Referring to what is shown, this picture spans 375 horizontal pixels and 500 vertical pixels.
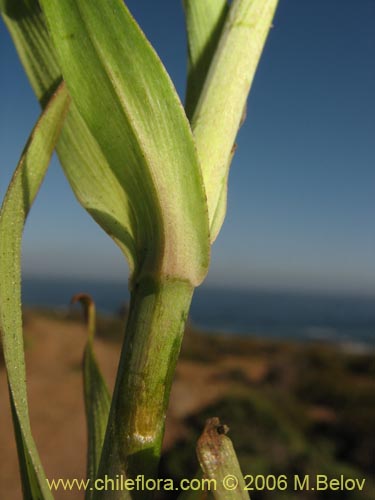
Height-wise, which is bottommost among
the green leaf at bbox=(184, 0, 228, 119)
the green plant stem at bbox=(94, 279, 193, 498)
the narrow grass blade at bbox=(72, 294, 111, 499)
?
the narrow grass blade at bbox=(72, 294, 111, 499)

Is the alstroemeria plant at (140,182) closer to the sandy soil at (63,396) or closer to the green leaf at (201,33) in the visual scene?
the green leaf at (201,33)

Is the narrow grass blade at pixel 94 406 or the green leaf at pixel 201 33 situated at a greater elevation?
the green leaf at pixel 201 33

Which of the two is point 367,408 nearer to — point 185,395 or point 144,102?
point 185,395

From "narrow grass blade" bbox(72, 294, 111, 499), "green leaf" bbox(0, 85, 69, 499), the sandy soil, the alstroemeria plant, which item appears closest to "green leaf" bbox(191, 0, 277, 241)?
the alstroemeria plant

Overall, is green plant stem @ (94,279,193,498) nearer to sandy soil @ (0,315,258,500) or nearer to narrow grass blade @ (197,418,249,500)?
narrow grass blade @ (197,418,249,500)

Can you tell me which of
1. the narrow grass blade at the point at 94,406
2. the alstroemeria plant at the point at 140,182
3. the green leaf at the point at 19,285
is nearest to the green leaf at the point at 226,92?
the alstroemeria plant at the point at 140,182
